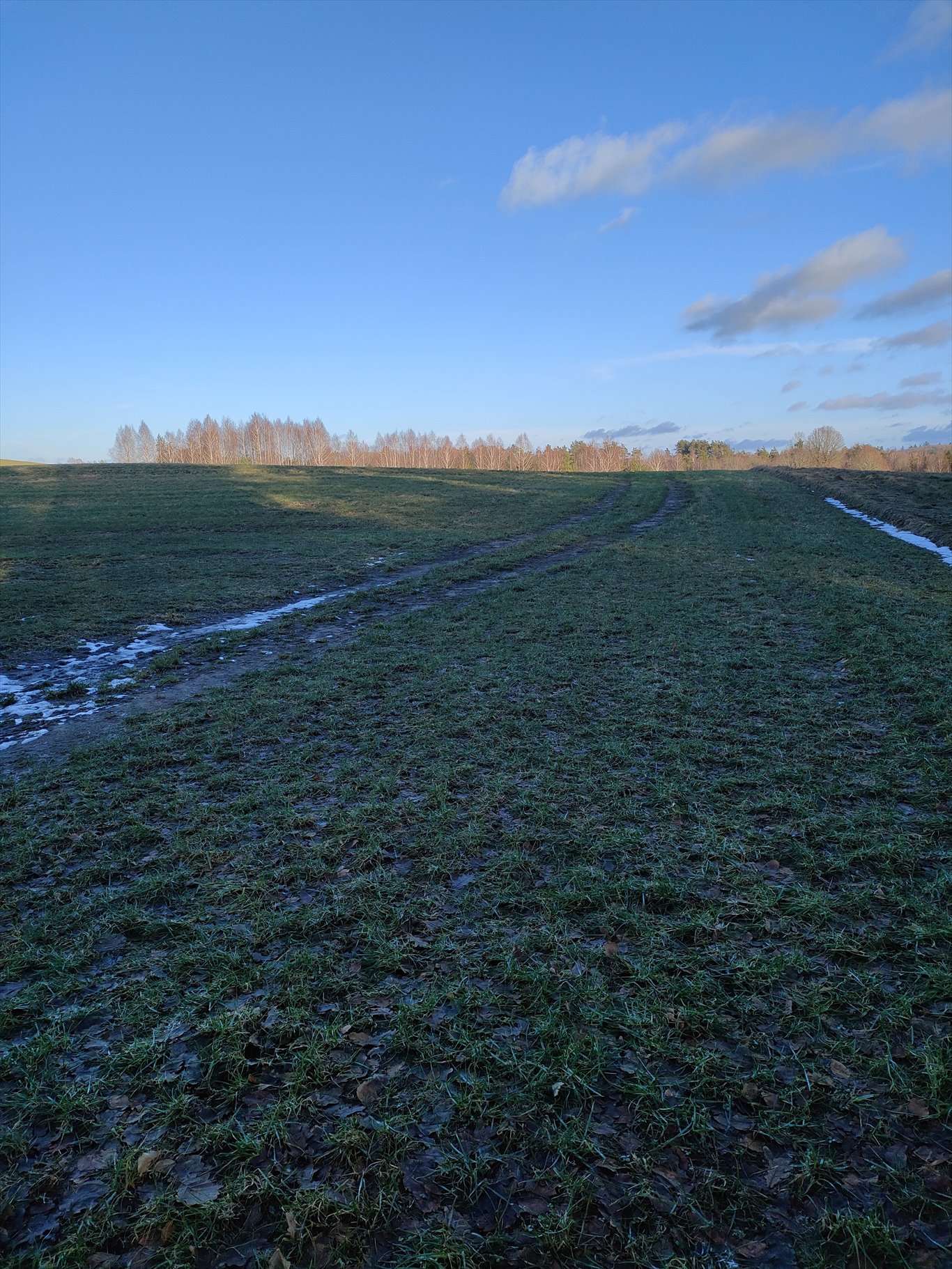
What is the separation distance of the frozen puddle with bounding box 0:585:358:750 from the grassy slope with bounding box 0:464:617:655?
0.79 m

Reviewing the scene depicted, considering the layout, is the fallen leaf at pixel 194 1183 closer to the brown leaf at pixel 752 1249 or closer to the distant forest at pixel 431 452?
the brown leaf at pixel 752 1249

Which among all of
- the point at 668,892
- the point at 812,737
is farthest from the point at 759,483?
the point at 668,892

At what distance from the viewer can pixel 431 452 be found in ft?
488

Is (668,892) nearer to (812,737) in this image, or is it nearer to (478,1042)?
(478,1042)

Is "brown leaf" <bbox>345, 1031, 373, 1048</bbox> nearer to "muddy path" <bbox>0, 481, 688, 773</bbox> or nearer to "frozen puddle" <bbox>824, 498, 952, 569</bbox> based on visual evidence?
"muddy path" <bbox>0, 481, 688, 773</bbox>

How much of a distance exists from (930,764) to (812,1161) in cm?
462

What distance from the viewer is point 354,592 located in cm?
1631

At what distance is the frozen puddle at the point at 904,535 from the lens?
1848 cm

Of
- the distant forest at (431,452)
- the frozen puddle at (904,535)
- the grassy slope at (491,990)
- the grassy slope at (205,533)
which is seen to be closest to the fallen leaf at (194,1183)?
the grassy slope at (491,990)

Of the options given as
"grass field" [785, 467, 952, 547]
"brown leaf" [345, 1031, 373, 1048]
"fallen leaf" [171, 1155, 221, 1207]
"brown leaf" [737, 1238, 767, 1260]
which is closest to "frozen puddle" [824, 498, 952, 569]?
"grass field" [785, 467, 952, 547]

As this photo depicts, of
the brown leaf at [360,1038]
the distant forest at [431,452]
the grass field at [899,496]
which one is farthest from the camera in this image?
the distant forest at [431,452]

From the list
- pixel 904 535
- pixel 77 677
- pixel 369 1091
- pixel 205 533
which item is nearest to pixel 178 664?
pixel 77 677

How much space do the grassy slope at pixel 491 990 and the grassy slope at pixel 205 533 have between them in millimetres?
8011

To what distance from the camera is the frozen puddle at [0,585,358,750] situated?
8.38 m
